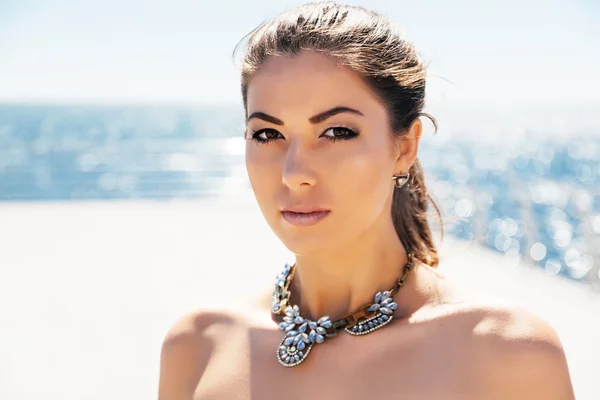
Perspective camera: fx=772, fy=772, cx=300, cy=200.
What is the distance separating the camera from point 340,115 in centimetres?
171

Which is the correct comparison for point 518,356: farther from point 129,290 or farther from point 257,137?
point 129,290

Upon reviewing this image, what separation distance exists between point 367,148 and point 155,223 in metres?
9.00

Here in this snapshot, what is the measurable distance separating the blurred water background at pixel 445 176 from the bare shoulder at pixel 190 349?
568 mm

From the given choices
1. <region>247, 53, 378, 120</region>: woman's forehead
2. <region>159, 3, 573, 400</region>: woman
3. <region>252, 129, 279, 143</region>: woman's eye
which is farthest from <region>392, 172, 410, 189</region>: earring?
<region>252, 129, 279, 143</region>: woman's eye

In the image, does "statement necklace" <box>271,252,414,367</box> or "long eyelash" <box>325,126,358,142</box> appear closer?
"long eyelash" <box>325,126,358,142</box>

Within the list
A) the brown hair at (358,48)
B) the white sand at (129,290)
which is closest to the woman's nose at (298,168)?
the brown hair at (358,48)

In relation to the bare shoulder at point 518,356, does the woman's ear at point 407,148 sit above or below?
above

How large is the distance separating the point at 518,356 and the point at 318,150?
0.60 meters

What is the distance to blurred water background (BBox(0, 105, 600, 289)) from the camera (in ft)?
22.5

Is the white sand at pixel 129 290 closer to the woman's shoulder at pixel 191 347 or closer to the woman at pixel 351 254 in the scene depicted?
the woman's shoulder at pixel 191 347

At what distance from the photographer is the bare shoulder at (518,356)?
5.08ft

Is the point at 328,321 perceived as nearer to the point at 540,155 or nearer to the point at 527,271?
the point at 527,271

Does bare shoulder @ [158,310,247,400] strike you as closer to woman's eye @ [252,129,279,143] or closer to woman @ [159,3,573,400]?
woman @ [159,3,573,400]

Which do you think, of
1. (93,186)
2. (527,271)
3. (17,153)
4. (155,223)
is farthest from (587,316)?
(17,153)
